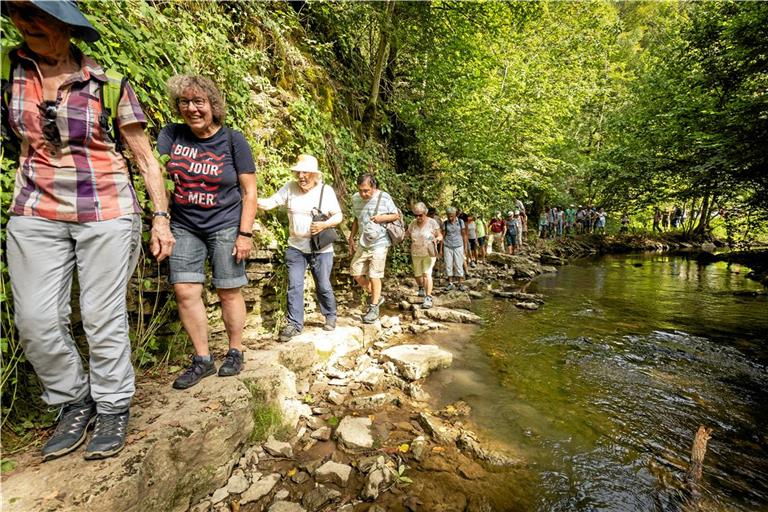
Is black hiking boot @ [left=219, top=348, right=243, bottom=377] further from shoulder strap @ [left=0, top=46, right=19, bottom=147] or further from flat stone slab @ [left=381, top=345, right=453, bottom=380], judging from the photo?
shoulder strap @ [left=0, top=46, right=19, bottom=147]

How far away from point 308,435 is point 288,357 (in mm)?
824

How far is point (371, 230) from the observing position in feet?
16.5

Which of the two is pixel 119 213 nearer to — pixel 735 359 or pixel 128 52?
pixel 128 52

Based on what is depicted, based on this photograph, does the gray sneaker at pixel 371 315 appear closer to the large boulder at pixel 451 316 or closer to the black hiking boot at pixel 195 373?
the large boulder at pixel 451 316

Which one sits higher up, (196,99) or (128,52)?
(128,52)

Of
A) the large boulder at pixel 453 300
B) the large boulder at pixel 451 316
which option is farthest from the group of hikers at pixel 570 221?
the large boulder at pixel 451 316

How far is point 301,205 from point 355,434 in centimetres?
244

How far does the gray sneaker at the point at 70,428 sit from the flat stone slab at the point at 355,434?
1686mm

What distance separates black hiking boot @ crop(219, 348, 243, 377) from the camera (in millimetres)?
2796

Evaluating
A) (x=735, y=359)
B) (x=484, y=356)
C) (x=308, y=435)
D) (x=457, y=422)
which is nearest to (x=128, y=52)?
(x=308, y=435)

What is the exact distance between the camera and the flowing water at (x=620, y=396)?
252 centimetres

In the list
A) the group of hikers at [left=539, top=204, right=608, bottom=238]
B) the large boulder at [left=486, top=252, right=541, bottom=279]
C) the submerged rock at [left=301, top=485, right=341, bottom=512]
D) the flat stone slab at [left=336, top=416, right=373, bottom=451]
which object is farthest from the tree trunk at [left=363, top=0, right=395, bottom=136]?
the group of hikers at [left=539, top=204, right=608, bottom=238]

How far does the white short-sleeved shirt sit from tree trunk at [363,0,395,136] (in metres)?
5.16

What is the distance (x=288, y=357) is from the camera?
3.52 meters
